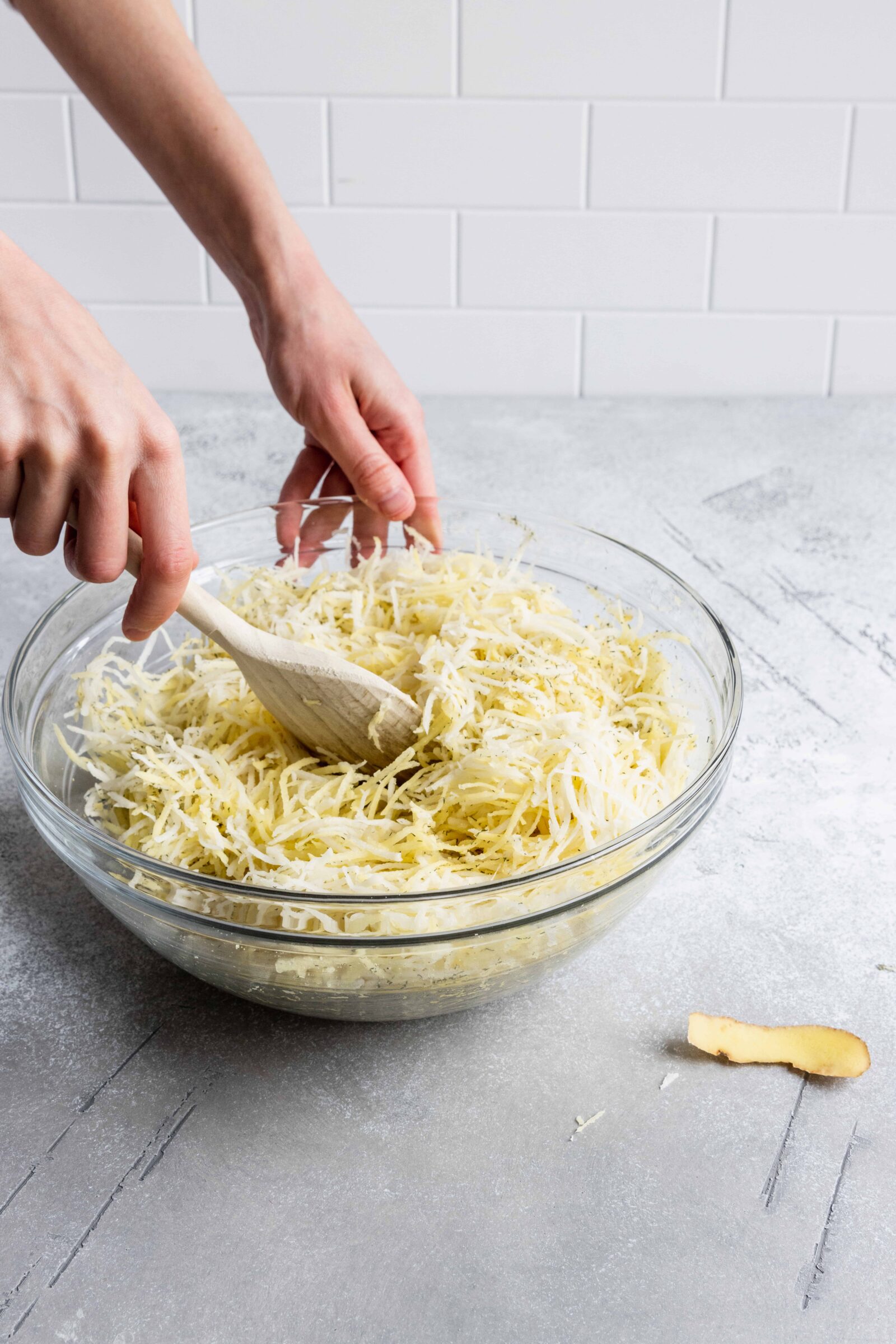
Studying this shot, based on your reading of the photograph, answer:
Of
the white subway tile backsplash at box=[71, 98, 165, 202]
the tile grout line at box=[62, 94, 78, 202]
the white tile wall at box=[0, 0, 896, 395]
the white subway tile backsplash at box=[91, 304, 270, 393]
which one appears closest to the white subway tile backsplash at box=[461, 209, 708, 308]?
the white tile wall at box=[0, 0, 896, 395]

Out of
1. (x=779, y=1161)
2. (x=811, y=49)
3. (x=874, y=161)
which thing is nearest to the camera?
(x=779, y=1161)

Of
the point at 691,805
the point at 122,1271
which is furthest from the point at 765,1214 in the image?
the point at 122,1271

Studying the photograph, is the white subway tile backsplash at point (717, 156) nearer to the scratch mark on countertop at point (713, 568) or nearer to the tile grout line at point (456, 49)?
the tile grout line at point (456, 49)

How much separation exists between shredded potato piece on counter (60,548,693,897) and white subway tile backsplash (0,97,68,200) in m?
1.27

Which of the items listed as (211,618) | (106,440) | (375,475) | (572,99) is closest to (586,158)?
(572,99)

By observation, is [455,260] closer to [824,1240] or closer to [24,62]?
[24,62]

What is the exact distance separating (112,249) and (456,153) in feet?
2.18

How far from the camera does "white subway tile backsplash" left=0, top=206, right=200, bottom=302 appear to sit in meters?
2.10

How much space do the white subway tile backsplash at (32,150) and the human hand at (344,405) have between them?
99 cm

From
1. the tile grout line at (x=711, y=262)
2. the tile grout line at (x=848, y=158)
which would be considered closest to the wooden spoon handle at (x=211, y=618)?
the tile grout line at (x=711, y=262)

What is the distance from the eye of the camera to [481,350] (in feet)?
7.29

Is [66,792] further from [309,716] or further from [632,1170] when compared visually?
A: [632,1170]

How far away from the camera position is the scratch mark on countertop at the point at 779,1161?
2.58ft

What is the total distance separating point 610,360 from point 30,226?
43.9 inches
